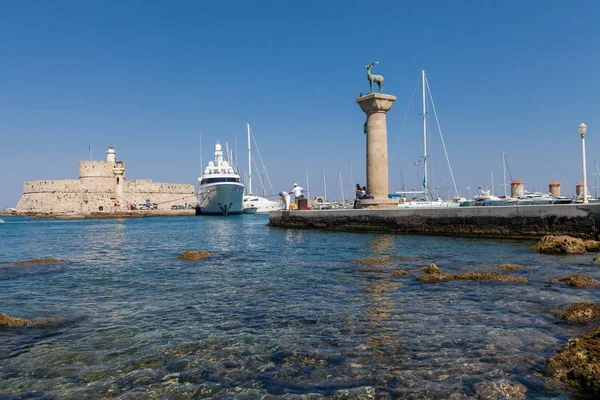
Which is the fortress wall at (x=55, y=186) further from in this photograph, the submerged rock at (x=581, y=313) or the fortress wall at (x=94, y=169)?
the submerged rock at (x=581, y=313)

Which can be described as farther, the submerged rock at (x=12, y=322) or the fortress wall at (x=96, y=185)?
the fortress wall at (x=96, y=185)

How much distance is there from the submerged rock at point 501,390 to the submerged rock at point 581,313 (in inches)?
89.6

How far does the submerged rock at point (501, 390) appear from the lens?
3.54 m

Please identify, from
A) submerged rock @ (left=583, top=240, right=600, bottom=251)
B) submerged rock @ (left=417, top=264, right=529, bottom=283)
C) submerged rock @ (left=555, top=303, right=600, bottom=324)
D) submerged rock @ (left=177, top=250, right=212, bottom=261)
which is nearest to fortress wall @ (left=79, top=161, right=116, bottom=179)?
submerged rock @ (left=177, top=250, right=212, bottom=261)

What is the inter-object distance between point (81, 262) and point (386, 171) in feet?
47.7

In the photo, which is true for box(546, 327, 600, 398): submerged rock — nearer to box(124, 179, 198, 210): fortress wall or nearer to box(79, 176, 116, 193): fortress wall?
box(79, 176, 116, 193): fortress wall

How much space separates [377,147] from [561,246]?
38.5 feet

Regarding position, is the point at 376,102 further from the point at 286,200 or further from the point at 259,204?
the point at 259,204

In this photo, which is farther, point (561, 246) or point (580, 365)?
point (561, 246)

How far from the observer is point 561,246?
38.6 ft

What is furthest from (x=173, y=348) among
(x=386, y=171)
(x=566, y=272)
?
(x=386, y=171)

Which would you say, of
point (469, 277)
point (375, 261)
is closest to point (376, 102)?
point (375, 261)

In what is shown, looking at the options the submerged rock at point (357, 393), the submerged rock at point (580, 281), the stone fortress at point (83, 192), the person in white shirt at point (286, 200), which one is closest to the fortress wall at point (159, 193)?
the stone fortress at point (83, 192)

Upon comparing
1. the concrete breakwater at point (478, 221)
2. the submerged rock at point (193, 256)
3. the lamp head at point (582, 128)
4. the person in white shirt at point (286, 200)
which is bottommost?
the submerged rock at point (193, 256)
